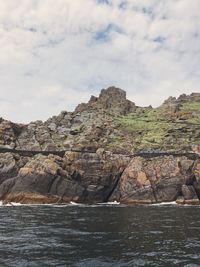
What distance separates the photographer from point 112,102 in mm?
183750

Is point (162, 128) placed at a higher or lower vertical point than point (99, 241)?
higher

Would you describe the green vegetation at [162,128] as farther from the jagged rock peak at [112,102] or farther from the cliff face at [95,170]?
the jagged rock peak at [112,102]

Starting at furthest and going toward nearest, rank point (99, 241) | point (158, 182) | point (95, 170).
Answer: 1. point (95, 170)
2. point (158, 182)
3. point (99, 241)

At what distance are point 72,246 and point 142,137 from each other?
11467 cm

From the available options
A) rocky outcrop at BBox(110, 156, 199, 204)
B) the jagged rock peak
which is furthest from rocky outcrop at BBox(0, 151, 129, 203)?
the jagged rock peak

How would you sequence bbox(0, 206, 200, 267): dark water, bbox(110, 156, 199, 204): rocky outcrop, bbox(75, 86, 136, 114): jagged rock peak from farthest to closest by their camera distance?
bbox(75, 86, 136, 114): jagged rock peak
bbox(110, 156, 199, 204): rocky outcrop
bbox(0, 206, 200, 267): dark water

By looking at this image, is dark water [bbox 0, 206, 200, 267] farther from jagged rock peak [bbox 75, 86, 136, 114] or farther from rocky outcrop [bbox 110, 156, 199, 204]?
jagged rock peak [bbox 75, 86, 136, 114]

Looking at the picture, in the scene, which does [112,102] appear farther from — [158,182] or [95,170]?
[158,182]

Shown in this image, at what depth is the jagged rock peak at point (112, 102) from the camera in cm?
18038

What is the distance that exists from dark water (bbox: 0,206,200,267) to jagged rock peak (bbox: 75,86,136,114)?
124m

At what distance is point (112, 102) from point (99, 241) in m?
148

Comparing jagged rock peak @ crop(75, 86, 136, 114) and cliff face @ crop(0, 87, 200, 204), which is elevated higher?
jagged rock peak @ crop(75, 86, 136, 114)

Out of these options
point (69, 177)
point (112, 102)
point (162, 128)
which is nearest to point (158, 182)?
point (69, 177)

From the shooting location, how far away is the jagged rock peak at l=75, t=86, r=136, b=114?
180 meters
